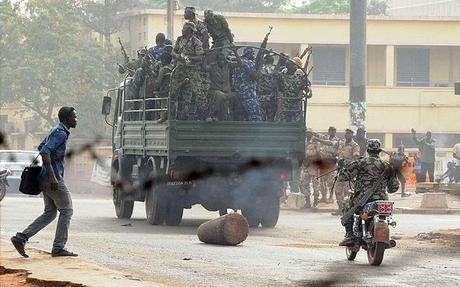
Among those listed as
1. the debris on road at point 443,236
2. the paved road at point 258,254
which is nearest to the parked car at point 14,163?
the paved road at point 258,254

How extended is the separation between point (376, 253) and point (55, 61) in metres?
46.3

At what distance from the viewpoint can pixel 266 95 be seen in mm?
22406

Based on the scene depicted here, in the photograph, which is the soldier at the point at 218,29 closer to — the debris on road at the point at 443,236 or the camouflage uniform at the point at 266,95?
the camouflage uniform at the point at 266,95

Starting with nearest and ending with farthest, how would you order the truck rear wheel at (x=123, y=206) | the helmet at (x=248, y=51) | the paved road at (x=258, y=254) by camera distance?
the paved road at (x=258, y=254), the helmet at (x=248, y=51), the truck rear wheel at (x=123, y=206)

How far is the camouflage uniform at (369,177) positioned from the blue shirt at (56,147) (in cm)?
335

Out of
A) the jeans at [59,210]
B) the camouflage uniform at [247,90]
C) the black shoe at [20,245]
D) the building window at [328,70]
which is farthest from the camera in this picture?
the building window at [328,70]

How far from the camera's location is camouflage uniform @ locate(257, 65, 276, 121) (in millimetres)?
22344

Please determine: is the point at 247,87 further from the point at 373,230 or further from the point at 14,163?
the point at 14,163

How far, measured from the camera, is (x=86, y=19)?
64.6 meters

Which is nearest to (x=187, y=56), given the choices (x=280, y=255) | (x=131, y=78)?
(x=131, y=78)

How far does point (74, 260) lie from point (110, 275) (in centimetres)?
201

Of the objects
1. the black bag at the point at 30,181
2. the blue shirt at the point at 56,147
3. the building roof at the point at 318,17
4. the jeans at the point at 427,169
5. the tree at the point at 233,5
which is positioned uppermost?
the tree at the point at 233,5

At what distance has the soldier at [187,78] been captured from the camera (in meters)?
21.5

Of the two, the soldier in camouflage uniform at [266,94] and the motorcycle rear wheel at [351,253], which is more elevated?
the soldier in camouflage uniform at [266,94]
